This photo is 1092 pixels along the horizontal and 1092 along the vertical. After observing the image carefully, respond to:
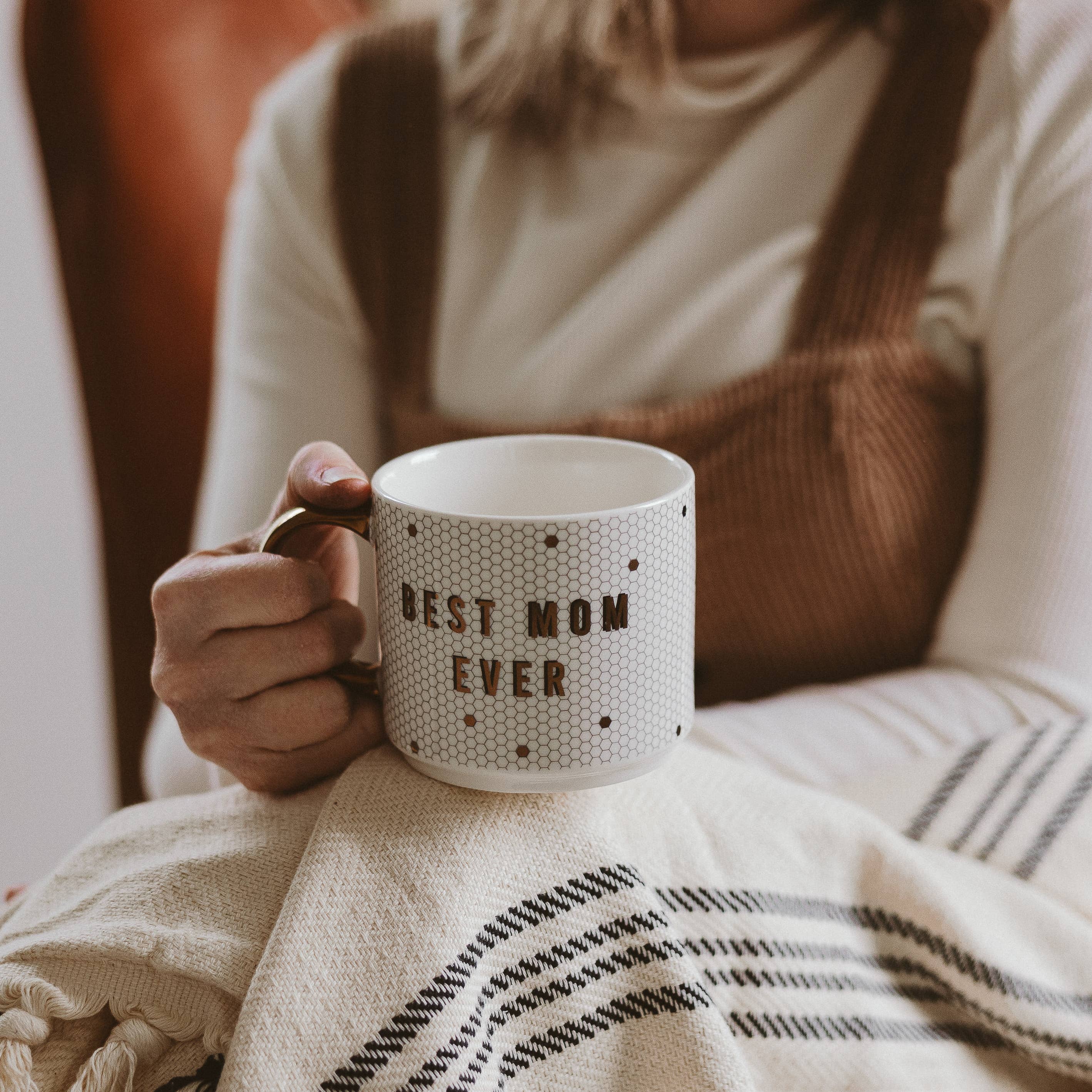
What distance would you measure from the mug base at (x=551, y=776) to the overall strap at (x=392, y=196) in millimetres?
523

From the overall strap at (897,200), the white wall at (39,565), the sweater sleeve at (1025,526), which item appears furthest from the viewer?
the white wall at (39,565)

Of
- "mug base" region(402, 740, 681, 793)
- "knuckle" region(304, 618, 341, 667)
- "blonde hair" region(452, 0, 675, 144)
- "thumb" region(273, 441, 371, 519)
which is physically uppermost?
"blonde hair" region(452, 0, 675, 144)

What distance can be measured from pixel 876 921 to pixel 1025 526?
345mm

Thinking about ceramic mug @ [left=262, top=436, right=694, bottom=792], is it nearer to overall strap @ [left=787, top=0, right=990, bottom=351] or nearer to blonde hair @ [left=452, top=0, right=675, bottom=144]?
overall strap @ [left=787, top=0, right=990, bottom=351]

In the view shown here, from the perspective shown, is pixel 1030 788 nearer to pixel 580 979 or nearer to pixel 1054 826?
pixel 1054 826

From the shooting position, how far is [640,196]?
2.71 ft

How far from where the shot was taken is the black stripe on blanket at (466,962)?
1.13 ft

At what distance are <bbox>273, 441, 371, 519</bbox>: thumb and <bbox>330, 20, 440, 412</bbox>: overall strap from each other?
430mm

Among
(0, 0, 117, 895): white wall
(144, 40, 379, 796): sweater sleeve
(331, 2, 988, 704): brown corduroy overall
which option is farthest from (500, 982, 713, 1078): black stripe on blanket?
(0, 0, 117, 895): white wall

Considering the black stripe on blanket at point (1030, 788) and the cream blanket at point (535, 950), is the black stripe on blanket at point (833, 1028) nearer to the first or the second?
the cream blanket at point (535, 950)

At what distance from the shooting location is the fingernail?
0.40 metres

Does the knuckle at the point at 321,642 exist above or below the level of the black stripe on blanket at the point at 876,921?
above

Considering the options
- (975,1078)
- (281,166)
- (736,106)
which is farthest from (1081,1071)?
(281,166)

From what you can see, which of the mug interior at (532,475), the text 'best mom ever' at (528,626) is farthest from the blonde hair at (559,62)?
the text 'best mom ever' at (528,626)
